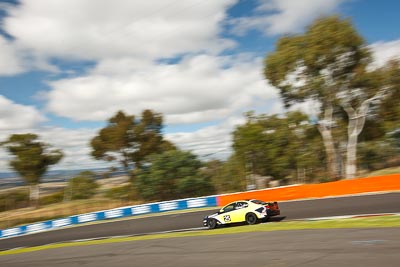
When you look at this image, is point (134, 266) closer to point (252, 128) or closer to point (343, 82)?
point (252, 128)

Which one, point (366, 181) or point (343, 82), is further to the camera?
point (343, 82)

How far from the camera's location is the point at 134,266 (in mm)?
10234

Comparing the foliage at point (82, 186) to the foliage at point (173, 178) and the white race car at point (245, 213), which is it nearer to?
the foliage at point (173, 178)

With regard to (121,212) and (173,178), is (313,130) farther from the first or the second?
(121,212)

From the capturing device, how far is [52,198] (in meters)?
54.4

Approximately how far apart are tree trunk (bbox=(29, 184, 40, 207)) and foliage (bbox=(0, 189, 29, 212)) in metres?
0.76

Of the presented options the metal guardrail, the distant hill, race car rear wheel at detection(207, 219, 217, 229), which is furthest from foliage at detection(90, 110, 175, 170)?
race car rear wheel at detection(207, 219, 217, 229)

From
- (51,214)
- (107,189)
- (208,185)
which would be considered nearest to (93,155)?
(107,189)

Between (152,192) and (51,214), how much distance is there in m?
12.6

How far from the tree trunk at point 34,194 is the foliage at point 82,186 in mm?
3927

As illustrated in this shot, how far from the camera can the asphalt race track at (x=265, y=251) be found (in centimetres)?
760

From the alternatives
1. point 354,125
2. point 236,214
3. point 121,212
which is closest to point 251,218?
point 236,214

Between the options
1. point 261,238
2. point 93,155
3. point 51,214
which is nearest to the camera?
point 261,238

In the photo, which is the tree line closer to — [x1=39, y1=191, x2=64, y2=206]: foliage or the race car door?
the race car door
